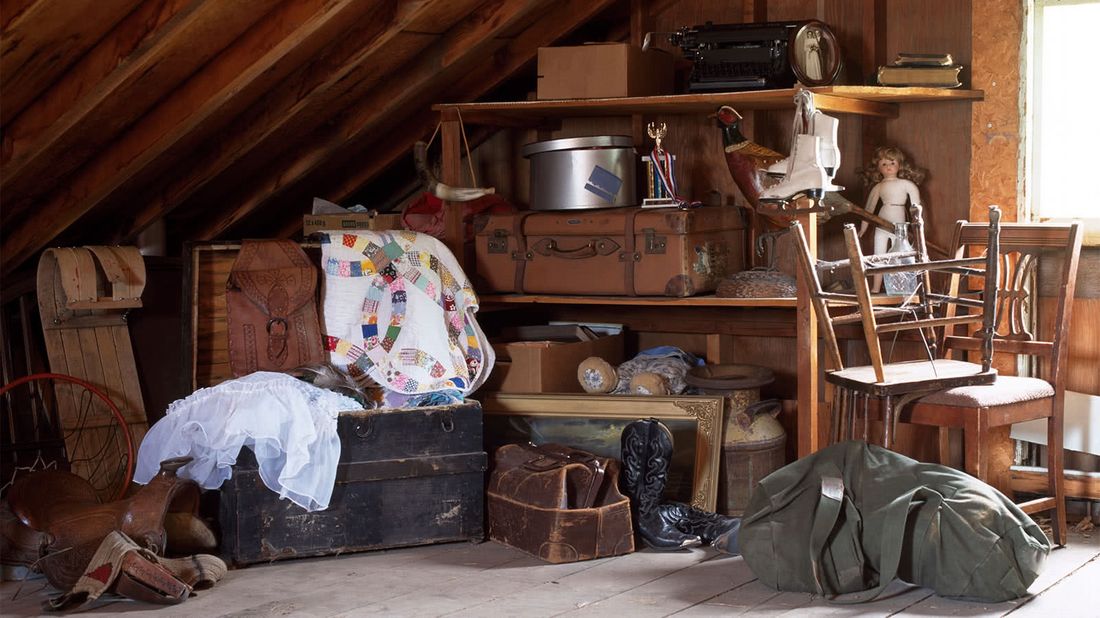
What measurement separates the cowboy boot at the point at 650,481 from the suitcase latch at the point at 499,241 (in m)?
0.96

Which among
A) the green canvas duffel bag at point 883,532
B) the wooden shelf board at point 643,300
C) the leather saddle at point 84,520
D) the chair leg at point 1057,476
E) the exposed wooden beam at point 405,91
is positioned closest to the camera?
the green canvas duffel bag at point 883,532

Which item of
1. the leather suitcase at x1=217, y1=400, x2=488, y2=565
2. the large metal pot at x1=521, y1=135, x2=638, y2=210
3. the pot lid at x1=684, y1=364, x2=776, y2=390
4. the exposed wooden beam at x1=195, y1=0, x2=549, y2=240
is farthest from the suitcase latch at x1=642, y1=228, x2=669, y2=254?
the exposed wooden beam at x1=195, y1=0, x2=549, y2=240

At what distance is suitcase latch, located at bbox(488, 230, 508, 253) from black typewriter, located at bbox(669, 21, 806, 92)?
869 mm

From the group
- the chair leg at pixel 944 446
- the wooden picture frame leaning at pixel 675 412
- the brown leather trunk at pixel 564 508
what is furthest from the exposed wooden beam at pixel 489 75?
the chair leg at pixel 944 446

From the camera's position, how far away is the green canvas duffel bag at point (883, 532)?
3301mm

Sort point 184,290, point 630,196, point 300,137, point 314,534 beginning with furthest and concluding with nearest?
point 300,137 < point 630,196 < point 184,290 < point 314,534

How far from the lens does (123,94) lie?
4.03 m

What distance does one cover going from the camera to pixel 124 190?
4715mm

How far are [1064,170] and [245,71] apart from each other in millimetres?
2770

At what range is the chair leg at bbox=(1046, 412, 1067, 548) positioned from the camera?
150 inches

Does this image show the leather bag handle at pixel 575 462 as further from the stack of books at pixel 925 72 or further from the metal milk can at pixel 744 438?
the stack of books at pixel 925 72

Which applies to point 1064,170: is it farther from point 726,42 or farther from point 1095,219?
point 726,42

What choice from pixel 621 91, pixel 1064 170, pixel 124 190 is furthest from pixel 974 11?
pixel 124 190

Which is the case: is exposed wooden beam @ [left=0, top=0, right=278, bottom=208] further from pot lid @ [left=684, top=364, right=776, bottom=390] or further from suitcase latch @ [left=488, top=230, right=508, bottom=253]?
pot lid @ [left=684, top=364, right=776, bottom=390]
